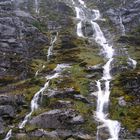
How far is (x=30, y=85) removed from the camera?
52.8m

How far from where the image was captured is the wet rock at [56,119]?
41.1 metres

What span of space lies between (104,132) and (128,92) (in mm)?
9310

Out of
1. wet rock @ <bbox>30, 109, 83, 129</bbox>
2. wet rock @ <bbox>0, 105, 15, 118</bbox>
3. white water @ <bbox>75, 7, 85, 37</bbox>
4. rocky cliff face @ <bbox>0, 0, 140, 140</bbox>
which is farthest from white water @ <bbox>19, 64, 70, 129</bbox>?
white water @ <bbox>75, 7, 85, 37</bbox>

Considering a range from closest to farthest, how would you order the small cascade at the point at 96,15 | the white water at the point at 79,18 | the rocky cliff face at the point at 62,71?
the rocky cliff face at the point at 62,71 < the white water at the point at 79,18 < the small cascade at the point at 96,15

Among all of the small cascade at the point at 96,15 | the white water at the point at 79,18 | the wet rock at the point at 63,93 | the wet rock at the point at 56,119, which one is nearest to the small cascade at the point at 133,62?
the wet rock at the point at 63,93

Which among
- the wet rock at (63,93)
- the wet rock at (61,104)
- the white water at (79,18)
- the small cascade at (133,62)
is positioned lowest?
the wet rock at (61,104)

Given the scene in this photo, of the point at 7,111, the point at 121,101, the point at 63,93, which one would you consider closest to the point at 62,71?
the point at 63,93

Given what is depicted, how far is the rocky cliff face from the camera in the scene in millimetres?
41406

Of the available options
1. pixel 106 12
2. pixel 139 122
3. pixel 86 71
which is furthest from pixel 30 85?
pixel 106 12

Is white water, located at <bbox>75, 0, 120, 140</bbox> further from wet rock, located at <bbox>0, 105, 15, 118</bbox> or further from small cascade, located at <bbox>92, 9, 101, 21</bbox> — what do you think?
wet rock, located at <bbox>0, 105, 15, 118</bbox>

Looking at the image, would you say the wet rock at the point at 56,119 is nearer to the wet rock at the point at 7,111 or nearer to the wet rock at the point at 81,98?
the wet rock at the point at 7,111

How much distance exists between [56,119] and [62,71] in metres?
16.6

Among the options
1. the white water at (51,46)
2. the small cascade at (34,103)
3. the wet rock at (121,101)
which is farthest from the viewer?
the white water at (51,46)

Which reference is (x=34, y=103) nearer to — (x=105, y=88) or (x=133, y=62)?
(x=105, y=88)
